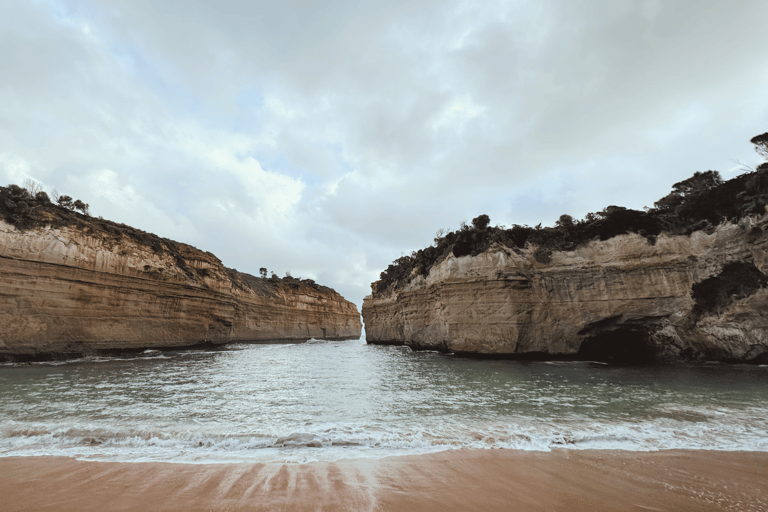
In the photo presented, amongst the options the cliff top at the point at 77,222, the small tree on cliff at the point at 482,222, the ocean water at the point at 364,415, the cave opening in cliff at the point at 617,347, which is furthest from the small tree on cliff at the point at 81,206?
the cave opening in cliff at the point at 617,347

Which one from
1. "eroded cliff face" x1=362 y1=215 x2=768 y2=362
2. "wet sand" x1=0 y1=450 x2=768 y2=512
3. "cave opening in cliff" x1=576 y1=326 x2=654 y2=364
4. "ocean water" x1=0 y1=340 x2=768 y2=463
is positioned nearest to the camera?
"wet sand" x1=0 y1=450 x2=768 y2=512

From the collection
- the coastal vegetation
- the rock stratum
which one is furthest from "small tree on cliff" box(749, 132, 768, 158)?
the rock stratum

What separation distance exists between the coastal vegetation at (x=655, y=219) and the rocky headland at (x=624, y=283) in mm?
50

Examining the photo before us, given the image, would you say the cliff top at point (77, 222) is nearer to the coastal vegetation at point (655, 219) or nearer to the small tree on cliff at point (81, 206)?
the small tree on cliff at point (81, 206)

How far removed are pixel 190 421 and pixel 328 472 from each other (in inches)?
142

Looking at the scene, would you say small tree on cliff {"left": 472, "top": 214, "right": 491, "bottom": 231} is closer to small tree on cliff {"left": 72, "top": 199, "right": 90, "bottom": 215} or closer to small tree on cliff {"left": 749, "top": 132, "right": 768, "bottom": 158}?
small tree on cliff {"left": 749, "top": 132, "right": 768, "bottom": 158}

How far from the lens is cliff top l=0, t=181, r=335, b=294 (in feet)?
52.4

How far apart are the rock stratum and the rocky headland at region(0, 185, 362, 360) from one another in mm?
40

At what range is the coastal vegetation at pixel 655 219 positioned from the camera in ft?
42.0

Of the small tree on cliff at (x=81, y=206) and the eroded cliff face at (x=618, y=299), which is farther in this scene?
the small tree on cliff at (x=81, y=206)

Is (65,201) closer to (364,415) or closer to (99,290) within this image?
(99,290)

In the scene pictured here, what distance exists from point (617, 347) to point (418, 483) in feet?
60.1

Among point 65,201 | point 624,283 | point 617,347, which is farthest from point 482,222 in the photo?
point 65,201

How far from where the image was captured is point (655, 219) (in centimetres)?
1536
